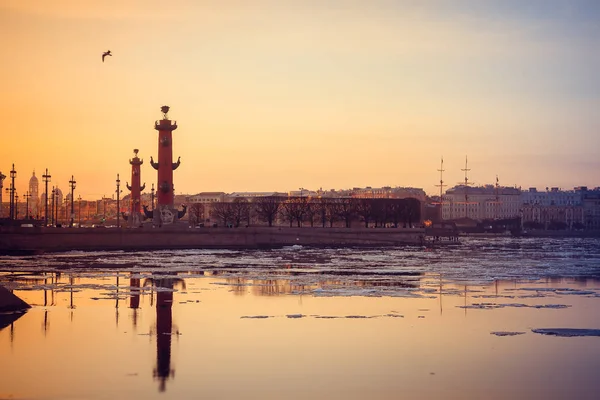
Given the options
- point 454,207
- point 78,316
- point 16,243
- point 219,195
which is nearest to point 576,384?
point 78,316

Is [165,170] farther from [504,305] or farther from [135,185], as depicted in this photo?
[504,305]

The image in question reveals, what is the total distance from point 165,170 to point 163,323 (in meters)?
40.0

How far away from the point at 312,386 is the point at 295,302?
990 centimetres

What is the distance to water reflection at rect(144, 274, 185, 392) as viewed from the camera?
13.1 metres

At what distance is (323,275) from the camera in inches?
1248

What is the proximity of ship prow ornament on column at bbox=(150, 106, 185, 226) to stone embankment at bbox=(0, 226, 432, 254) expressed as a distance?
36.7 inches

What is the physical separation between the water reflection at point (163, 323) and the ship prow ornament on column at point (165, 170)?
2790 centimetres

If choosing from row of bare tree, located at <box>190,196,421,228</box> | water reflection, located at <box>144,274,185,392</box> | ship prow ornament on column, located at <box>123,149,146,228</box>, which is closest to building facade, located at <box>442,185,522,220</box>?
row of bare tree, located at <box>190,196,421,228</box>

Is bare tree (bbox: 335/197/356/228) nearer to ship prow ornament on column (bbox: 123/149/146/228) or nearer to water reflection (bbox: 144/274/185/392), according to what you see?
ship prow ornament on column (bbox: 123/149/146/228)

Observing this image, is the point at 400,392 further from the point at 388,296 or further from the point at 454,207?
the point at 454,207

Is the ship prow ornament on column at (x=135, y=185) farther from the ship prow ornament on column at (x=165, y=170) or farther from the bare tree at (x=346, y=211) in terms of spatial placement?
the bare tree at (x=346, y=211)

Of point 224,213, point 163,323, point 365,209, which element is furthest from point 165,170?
point 163,323

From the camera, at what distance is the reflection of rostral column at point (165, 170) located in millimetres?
57531

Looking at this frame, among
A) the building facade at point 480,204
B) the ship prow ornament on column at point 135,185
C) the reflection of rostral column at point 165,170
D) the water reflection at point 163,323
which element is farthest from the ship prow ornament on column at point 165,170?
the building facade at point 480,204
